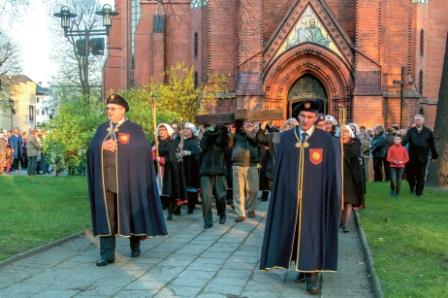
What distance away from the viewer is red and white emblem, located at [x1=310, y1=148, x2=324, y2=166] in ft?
23.0

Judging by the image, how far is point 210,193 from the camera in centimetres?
1178

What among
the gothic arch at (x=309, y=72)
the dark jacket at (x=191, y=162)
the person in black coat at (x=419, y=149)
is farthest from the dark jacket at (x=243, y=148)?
the gothic arch at (x=309, y=72)

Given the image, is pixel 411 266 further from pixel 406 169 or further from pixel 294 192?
pixel 406 169

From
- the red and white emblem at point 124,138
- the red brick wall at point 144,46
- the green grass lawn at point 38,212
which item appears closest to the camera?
the red and white emblem at point 124,138

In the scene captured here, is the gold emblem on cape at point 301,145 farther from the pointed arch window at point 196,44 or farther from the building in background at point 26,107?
the building in background at point 26,107

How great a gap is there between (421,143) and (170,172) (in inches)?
257

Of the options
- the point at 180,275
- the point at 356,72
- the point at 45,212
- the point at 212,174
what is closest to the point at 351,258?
the point at 180,275

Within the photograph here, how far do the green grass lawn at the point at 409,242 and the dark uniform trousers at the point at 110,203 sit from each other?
3257mm

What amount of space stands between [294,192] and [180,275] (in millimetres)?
1709

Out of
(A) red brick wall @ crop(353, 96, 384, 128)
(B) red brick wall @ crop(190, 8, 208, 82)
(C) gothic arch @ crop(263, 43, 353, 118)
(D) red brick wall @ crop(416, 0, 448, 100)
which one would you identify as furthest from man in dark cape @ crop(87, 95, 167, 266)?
(D) red brick wall @ crop(416, 0, 448, 100)

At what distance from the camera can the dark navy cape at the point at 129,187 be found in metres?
8.30

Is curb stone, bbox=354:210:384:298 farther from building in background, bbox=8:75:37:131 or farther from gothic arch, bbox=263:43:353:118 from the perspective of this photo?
building in background, bbox=8:75:37:131

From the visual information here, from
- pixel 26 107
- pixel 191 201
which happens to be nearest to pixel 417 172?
pixel 191 201

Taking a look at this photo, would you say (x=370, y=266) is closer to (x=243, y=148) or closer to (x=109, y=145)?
(x=109, y=145)
